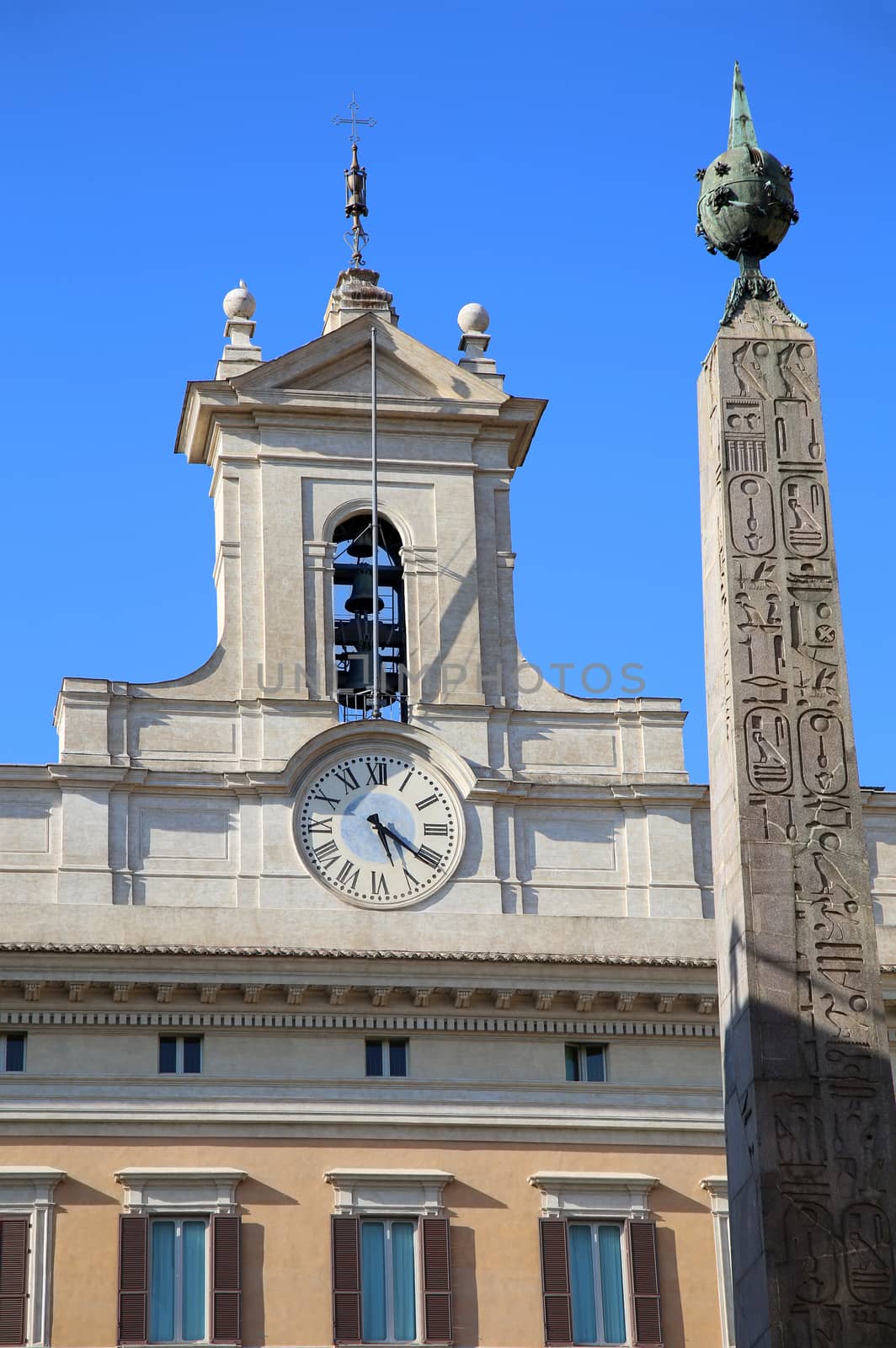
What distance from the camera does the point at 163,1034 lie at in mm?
Result: 30781

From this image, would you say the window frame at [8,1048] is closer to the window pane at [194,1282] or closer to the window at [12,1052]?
the window at [12,1052]

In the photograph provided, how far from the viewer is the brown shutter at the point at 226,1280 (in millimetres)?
29531

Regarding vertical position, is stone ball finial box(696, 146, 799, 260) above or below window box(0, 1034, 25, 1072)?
above

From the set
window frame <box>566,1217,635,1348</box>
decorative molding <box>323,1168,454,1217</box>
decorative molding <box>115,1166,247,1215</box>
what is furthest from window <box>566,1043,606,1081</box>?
decorative molding <box>115,1166,247,1215</box>

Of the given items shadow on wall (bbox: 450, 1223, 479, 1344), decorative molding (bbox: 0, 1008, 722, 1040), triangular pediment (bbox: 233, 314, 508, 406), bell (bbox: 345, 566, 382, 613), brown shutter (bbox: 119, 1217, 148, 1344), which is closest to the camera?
brown shutter (bbox: 119, 1217, 148, 1344)

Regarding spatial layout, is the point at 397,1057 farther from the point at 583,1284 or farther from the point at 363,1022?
the point at 583,1284

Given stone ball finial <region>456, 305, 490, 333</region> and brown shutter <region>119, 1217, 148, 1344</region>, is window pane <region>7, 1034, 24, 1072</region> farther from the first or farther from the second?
stone ball finial <region>456, 305, 490, 333</region>

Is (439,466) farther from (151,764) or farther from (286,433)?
(151,764)

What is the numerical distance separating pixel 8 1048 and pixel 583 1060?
18.8 feet

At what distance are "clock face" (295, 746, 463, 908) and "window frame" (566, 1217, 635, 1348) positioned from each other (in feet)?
12.3

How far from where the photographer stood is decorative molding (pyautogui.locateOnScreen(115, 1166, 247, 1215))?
1184 inches

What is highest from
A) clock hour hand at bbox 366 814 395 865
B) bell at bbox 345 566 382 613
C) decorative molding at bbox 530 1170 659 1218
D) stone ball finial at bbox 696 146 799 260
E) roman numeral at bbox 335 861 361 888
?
bell at bbox 345 566 382 613

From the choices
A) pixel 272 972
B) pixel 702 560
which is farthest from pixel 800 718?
pixel 272 972

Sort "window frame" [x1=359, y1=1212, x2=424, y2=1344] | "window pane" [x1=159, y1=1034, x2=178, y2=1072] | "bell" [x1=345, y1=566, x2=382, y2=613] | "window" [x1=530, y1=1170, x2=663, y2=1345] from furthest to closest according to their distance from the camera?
"bell" [x1=345, y1=566, x2=382, y2=613] → "window pane" [x1=159, y1=1034, x2=178, y2=1072] → "window" [x1=530, y1=1170, x2=663, y2=1345] → "window frame" [x1=359, y1=1212, x2=424, y2=1344]
